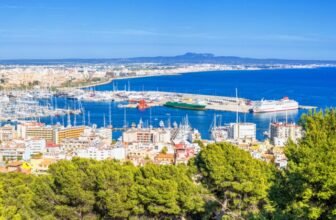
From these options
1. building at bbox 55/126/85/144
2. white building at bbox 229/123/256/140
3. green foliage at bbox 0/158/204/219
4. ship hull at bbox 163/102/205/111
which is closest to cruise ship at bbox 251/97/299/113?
ship hull at bbox 163/102/205/111

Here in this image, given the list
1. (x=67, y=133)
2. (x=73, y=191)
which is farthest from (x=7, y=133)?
(x=73, y=191)

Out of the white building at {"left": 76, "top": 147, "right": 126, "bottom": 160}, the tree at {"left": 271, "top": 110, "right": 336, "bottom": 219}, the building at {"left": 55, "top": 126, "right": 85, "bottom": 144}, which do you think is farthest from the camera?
the building at {"left": 55, "top": 126, "right": 85, "bottom": 144}

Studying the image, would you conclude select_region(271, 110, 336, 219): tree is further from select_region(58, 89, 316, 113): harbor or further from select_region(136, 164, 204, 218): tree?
select_region(58, 89, 316, 113): harbor

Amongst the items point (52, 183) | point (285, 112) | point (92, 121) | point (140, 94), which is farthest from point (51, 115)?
point (52, 183)

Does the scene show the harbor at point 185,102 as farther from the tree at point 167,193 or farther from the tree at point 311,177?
the tree at point 311,177

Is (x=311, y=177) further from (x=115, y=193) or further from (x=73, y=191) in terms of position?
(x=73, y=191)

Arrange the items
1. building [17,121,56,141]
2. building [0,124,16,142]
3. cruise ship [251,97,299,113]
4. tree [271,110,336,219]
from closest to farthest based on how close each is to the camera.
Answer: tree [271,110,336,219] < building [0,124,16,142] < building [17,121,56,141] < cruise ship [251,97,299,113]

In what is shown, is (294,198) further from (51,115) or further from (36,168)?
(51,115)
